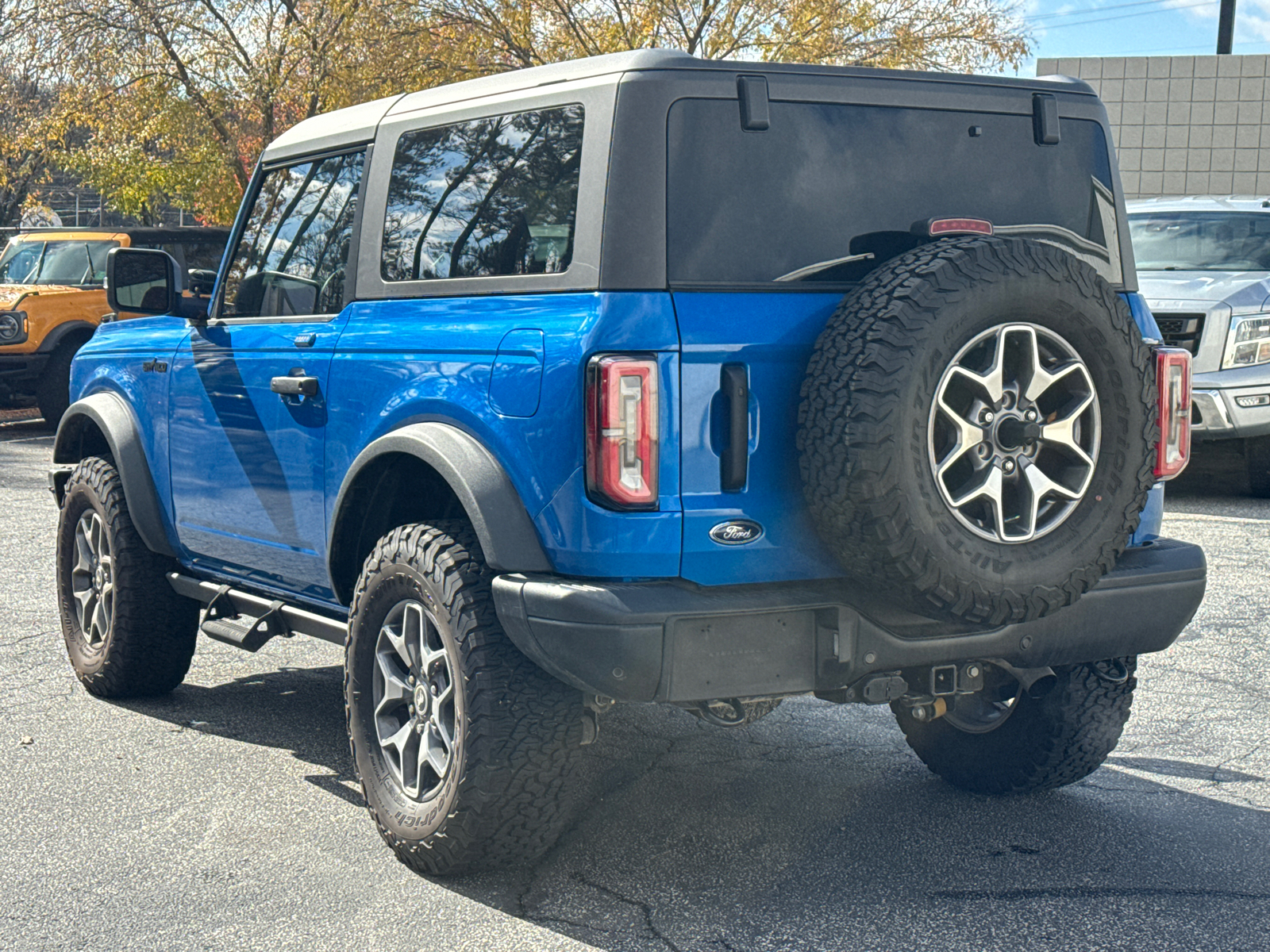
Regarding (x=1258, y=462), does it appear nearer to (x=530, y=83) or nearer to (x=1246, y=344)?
(x=1246, y=344)

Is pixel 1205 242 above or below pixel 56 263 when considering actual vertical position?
above

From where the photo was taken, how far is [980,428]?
3.46 meters

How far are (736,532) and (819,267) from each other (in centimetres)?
69

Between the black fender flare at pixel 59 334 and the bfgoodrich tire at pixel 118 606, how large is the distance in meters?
10.1

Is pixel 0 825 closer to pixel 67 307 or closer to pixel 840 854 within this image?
pixel 840 854

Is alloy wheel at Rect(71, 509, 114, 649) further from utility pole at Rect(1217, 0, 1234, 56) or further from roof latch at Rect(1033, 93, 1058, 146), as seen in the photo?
utility pole at Rect(1217, 0, 1234, 56)

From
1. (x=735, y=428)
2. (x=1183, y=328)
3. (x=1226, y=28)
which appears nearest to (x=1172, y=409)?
(x=735, y=428)

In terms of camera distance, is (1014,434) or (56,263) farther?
(56,263)

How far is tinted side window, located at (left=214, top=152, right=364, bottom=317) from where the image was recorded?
4.55 m

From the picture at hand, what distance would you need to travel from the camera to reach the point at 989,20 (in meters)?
21.0

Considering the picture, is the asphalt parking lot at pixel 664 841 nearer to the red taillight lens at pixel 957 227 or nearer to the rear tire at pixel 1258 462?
the red taillight lens at pixel 957 227

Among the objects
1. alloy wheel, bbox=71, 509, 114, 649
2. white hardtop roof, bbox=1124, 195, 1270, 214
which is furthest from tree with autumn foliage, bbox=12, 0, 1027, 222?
alloy wheel, bbox=71, 509, 114, 649

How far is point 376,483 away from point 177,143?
686 inches

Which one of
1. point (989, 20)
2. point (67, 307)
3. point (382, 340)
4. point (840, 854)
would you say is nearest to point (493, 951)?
point (840, 854)
